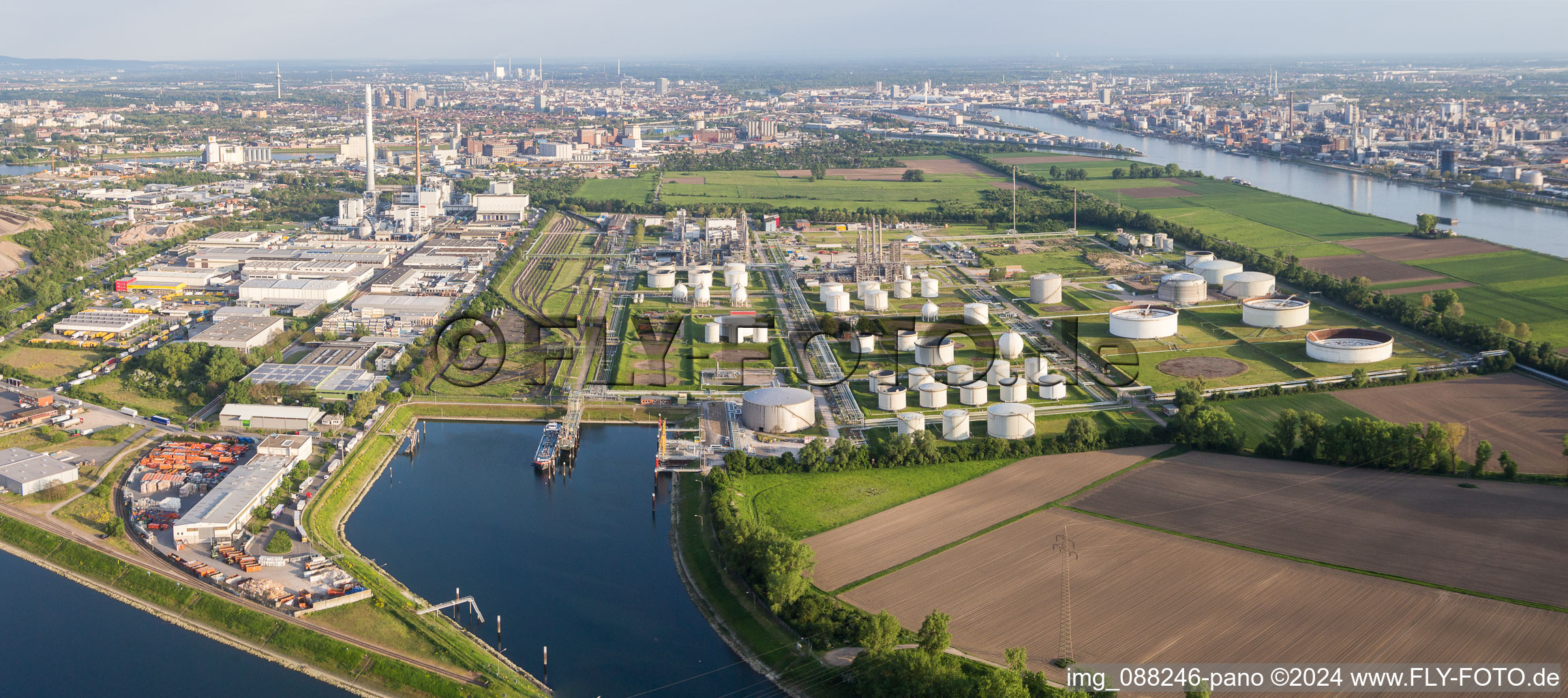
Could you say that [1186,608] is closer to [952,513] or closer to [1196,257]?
[952,513]

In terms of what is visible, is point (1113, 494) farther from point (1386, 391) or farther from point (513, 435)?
point (513, 435)

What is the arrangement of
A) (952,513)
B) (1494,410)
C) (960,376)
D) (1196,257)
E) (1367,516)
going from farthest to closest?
(1196,257)
(960,376)
(1494,410)
(952,513)
(1367,516)

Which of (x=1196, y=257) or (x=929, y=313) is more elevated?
(x=1196, y=257)

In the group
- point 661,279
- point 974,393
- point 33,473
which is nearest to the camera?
point 33,473

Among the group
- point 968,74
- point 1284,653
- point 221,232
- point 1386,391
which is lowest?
point 1284,653

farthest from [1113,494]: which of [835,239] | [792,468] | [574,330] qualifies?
[835,239]

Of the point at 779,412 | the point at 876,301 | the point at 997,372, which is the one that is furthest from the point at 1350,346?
the point at 779,412

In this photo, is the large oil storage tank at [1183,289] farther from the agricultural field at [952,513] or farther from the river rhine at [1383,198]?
the river rhine at [1383,198]
